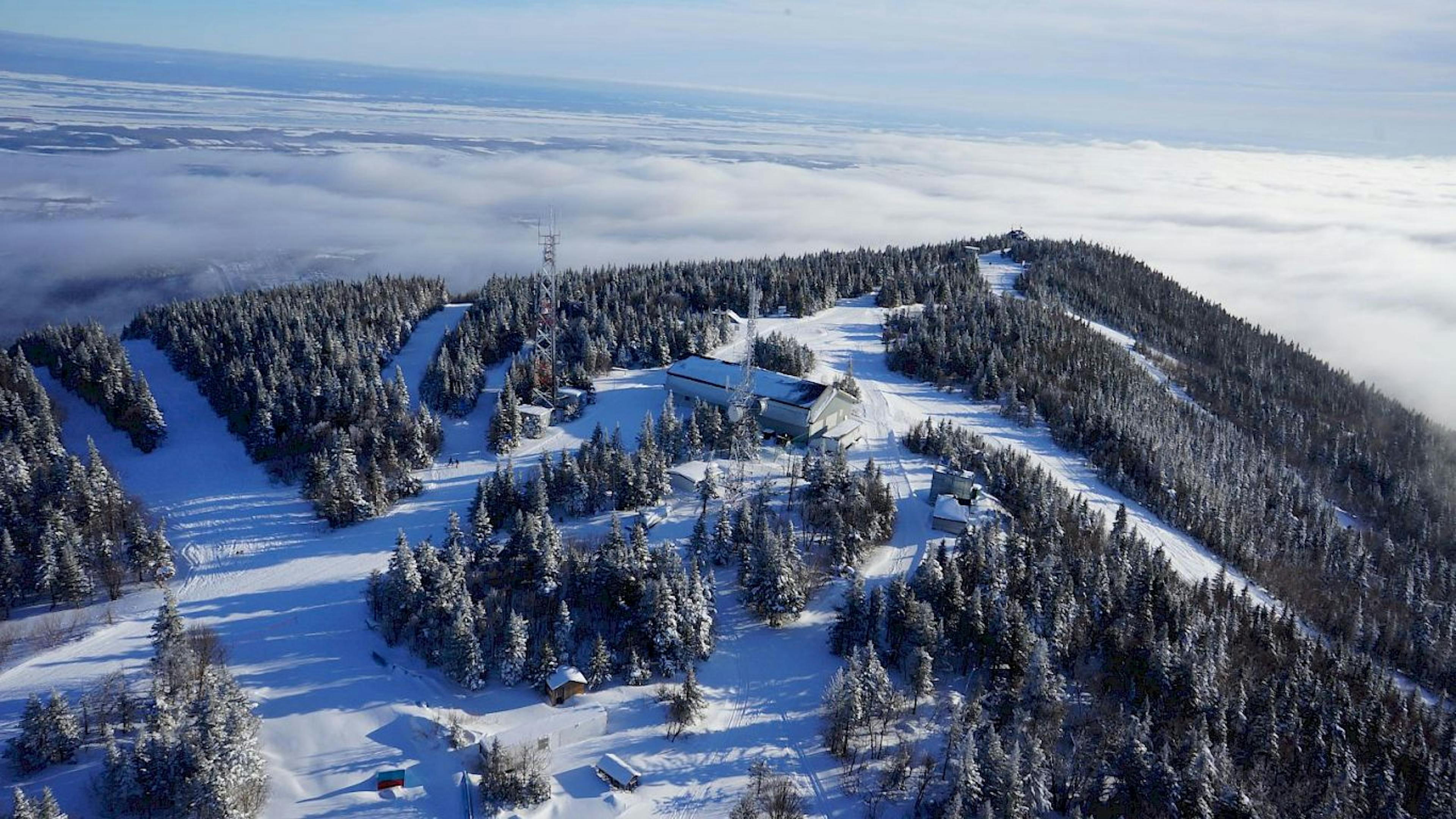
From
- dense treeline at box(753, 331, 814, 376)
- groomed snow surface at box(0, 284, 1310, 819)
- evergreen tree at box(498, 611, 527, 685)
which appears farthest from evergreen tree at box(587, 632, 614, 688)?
dense treeline at box(753, 331, 814, 376)

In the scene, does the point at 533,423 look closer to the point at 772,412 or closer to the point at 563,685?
the point at 772,412

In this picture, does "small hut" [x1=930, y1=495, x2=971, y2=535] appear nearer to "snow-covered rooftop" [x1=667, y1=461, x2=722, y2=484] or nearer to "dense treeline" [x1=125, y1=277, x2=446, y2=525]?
"snow-covered rooftop" [x1=667, y1=461, x2=722, y2=484]

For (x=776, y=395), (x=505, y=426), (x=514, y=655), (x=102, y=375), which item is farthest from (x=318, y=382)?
(x=514, y=655)

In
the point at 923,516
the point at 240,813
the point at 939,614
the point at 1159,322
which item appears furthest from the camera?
the point at 1159,322

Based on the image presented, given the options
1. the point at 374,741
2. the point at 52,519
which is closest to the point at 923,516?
the point at 374,741

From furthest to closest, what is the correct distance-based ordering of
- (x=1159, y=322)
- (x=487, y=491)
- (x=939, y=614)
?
(x=1159, y=322), (x=487, y=491), (x=939, y=614)

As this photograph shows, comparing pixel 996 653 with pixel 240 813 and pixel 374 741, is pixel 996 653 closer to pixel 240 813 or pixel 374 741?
pixel 374 741

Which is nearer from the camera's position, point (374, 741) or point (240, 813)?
point (240, 813)
